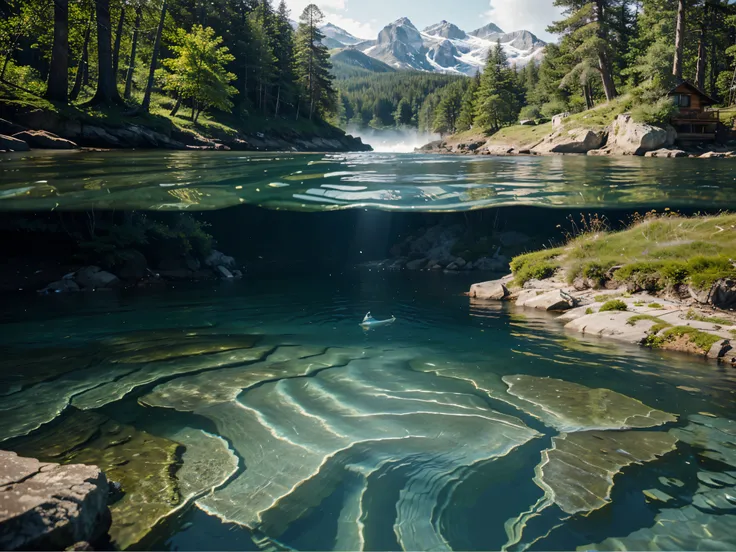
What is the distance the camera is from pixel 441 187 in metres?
22.8

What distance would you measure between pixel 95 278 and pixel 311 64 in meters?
53.7

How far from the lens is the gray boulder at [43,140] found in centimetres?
1783

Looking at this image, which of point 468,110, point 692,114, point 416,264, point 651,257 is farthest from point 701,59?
point 651,257

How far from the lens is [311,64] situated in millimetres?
60938

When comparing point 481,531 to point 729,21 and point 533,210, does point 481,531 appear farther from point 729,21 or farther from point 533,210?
point 729,21

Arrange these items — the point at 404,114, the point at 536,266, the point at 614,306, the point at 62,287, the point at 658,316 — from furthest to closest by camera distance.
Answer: the point at 404,114
the point at 62,287
the point at 536,266
the point at 614,306
the point at 658,316

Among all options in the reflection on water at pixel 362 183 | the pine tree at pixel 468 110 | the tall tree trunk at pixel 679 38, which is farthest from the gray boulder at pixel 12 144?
the pine tree at pixel 468 110

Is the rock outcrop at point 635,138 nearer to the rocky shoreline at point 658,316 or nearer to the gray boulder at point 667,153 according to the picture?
the gray boulder at point 667,153

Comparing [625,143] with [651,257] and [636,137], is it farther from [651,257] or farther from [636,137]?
[651,257]

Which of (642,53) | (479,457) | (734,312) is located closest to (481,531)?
(479,457)

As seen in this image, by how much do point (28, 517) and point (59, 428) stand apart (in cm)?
209

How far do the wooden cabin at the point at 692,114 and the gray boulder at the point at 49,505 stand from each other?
43437 millimetres

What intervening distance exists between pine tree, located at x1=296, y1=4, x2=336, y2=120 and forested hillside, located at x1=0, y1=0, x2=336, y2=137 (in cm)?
14

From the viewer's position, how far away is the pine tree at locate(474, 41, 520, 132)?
200 ft
